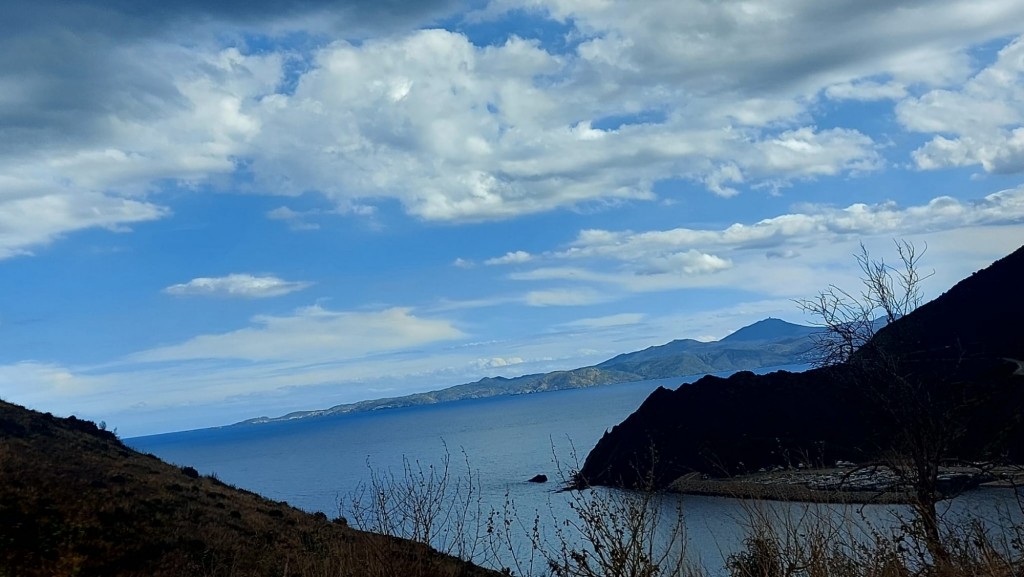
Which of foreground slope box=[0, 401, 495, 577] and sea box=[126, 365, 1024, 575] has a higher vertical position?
foreground slope box=[0, 401, 495, 577]

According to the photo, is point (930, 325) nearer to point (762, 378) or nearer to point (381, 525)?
point (762, 378)

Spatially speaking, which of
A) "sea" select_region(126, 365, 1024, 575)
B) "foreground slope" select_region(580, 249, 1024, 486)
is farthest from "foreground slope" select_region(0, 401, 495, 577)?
"foreground slope" select_region(580, 249, 1024, 486)

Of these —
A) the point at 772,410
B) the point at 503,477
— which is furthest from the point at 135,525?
the point at 772,410

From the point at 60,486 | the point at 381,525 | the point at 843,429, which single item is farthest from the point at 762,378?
the point at 381,525

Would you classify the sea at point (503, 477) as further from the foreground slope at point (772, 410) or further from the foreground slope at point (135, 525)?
the foreground slope at point (772, 410)

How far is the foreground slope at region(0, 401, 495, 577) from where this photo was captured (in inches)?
665

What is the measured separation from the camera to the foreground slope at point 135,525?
1689 centimetres

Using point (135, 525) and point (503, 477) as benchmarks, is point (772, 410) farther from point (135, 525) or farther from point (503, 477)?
point (135, 525)

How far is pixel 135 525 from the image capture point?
22.8m

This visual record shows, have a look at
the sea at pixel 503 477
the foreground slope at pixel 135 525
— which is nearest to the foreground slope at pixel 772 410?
the sea at pixel 503 477

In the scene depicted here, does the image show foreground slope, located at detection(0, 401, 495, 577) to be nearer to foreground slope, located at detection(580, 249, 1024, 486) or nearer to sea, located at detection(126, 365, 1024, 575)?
sea, located at detection(126, 365, 1024, 575)

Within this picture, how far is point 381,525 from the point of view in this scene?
7.59m

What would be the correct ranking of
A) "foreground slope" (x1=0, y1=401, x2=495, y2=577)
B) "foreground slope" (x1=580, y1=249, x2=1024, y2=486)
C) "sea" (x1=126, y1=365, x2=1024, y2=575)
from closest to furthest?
"foreground slope" (x1=0, y1=401, x2=495, y2=577) → "sea" (x1=126, y1=365, x2=1024, y2=575) → "foreground slope" (x1=580, y1=249, x2=1024, y2=486)

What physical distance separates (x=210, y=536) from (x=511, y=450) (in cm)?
9967
